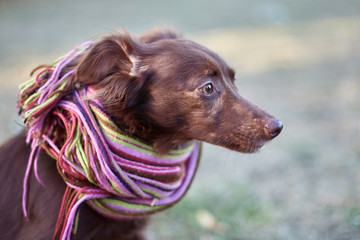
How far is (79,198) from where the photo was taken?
75.9 inches

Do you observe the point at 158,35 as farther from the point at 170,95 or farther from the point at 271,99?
the point at 271,99

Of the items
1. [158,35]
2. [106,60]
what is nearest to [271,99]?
[158,35]

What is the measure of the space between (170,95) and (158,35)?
0.66 m

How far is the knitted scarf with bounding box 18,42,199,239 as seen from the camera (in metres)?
1.91

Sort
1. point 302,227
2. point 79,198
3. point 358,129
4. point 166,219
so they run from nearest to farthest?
point 79,198 < point 302,227 < point 166,219 < point 358,129

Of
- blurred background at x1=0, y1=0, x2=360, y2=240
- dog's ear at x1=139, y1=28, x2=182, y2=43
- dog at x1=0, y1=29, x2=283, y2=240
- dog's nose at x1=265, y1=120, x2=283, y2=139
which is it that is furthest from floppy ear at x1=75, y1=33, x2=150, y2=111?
dog's nose at x1=265, y1=120, x2=283, y2=139

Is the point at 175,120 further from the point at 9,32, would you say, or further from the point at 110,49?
the point at 9,32

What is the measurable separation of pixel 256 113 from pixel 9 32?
29.6 ft

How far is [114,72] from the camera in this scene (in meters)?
2.08

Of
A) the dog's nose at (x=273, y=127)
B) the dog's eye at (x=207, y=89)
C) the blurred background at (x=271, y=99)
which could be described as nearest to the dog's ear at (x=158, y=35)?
the blurred background at (x=271, y=99)

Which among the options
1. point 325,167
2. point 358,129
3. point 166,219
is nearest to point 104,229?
point 166,219

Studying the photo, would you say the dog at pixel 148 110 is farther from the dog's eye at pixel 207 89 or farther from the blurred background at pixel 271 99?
the blurred background at pixel 271 99

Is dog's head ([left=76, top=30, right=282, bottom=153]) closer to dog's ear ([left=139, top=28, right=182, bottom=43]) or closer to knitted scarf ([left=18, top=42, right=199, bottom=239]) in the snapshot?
knitted scarf ([left=18, top=42, right=199, bottom=239])

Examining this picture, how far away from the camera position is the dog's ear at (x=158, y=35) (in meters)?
2.50
